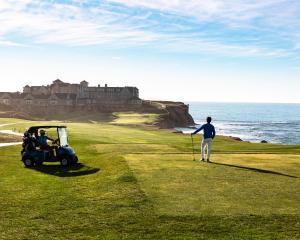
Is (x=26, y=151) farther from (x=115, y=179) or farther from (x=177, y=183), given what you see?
(x=177, y=183)

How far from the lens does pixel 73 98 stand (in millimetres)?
152500

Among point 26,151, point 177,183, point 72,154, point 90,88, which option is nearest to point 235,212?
A: point 177,183

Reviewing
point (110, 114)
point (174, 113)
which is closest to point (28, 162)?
point (110, 114)

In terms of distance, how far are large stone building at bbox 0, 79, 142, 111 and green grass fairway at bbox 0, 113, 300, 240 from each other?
125461mm

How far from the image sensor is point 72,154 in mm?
21047

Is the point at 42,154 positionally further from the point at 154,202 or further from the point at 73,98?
the point at 73,98

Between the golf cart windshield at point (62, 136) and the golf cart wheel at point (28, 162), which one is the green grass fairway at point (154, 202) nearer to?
the golf cart wheel at point (28, 162)

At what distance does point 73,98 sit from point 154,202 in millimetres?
143633

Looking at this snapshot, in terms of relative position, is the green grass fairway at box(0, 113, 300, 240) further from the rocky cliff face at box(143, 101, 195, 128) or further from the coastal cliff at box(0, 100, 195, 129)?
the rocky cliff face at box(143, 101, 195, 128)

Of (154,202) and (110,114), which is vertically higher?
(154,202)

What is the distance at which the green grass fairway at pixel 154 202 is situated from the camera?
10023 millimetres

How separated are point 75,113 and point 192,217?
13054 cm

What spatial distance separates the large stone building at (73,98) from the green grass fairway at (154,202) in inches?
4939

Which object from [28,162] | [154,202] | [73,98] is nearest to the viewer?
[154,202]
